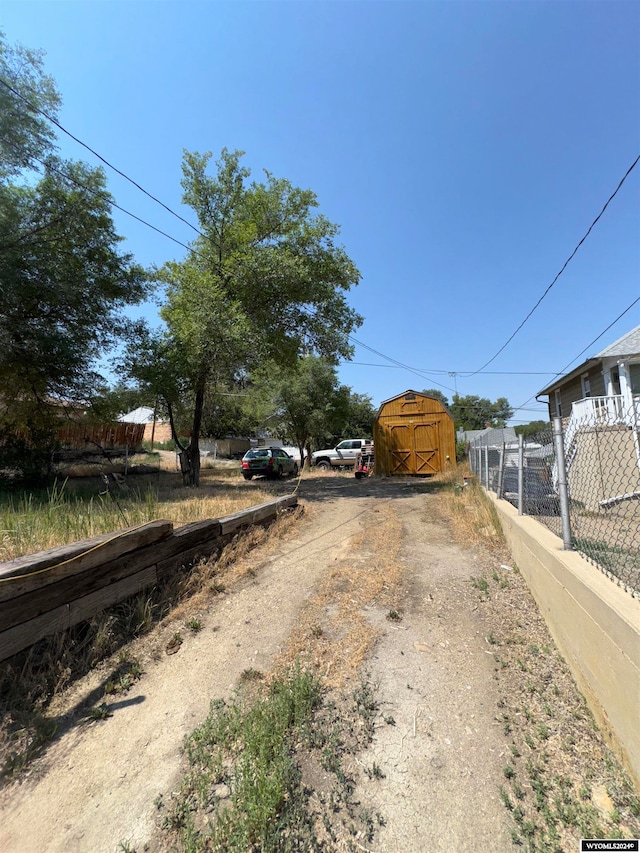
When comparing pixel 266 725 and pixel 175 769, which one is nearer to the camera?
pixel 175 769

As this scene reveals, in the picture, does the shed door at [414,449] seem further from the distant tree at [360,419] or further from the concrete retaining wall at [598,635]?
the distant tree at [360,419]

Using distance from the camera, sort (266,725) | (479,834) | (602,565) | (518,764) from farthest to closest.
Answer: (602,565) → (266,725) → (518,764) → (479,834)

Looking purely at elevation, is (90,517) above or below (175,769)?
above

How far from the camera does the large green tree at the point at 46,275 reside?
830 cm

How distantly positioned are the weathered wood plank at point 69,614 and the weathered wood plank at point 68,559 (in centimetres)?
23

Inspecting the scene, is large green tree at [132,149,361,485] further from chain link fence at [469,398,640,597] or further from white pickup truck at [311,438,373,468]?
white pickup truck at [311,438,373,468]

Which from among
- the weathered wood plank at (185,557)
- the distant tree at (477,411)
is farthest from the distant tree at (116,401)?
the distant tree at (477,411)

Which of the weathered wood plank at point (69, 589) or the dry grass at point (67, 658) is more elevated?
the weathered wood plank at point (69, 589)

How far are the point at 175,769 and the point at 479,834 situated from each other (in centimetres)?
142

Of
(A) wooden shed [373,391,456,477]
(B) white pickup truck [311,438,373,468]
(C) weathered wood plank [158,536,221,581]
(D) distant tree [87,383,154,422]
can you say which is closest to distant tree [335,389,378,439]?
(B) white pickup truck [311,438,373,468]

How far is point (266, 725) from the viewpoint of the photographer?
2.01m

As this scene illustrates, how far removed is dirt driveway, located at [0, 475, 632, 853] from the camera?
1.59 metres

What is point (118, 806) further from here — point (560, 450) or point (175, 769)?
point (560, 450)

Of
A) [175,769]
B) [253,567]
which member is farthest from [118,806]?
[253,567]
